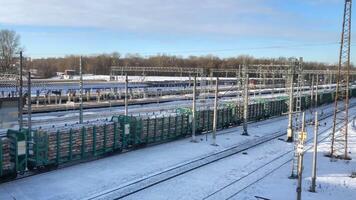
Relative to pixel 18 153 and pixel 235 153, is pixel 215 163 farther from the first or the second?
pixel 18 153

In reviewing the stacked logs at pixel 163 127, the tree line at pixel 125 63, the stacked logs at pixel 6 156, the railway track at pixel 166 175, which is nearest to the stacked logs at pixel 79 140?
the stacked logs at pixel 6 156

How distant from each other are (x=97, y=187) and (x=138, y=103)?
1648 inches

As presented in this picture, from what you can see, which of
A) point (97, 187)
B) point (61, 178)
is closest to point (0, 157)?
point (61, 178)

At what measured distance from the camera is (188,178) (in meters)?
19.7

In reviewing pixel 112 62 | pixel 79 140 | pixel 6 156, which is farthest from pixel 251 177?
pixel 112 62

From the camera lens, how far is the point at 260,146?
2902 centimetres

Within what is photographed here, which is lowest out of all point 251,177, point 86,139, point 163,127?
point 251,177

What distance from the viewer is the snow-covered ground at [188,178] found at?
17.2 meters

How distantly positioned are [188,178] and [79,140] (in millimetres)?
6245

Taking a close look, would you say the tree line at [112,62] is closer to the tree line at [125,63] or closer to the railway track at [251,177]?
the tree line at [125,63]

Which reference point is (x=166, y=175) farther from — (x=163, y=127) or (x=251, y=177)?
(x=163, y=127)

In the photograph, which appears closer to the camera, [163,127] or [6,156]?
[6,156]

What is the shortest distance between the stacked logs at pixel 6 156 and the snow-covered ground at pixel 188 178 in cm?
74

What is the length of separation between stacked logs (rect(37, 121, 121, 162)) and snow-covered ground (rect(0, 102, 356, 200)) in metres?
0.68
